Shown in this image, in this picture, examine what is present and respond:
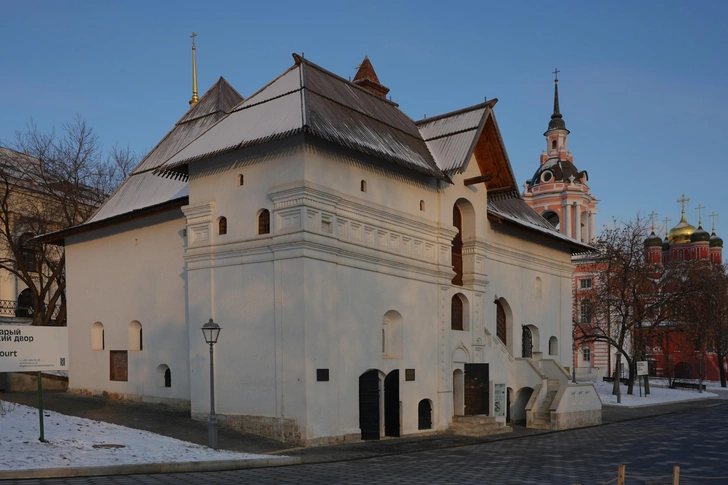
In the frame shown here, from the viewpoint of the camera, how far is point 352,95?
24.0 m

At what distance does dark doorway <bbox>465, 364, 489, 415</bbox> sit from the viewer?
26.4 meters

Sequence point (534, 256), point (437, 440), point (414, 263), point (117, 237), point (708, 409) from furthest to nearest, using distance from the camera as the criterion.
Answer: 1. point (708, 409)
2. point (534, 256)
3. point (117, 237)
4. point (414, 263)
5. point (437, 440)

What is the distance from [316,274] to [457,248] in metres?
9.10

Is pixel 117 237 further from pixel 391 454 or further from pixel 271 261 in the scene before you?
pixel 391 454

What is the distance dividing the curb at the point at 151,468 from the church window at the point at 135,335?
1169 centimetres

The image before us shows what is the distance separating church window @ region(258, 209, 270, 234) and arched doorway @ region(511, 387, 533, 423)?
47.2 feet

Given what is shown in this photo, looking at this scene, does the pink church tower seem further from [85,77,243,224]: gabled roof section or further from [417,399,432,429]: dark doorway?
[417,399,432,429]: dark doorway

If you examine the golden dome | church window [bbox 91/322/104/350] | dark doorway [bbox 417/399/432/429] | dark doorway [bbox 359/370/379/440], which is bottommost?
dark doorway [bbox 417/399/432/429]

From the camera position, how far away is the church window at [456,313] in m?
26.6

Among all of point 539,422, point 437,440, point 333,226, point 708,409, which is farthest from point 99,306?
point 708,409

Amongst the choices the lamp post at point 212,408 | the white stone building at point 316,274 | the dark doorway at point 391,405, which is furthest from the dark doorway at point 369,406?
the lamp post at point 212,408

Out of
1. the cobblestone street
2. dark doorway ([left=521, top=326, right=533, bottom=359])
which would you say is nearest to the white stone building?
dark doorway ([left=521, top=326, right=533, bottom=359])

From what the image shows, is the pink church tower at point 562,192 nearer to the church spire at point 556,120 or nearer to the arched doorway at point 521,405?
the church spire at point 556,120

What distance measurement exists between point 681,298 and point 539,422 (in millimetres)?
23386
